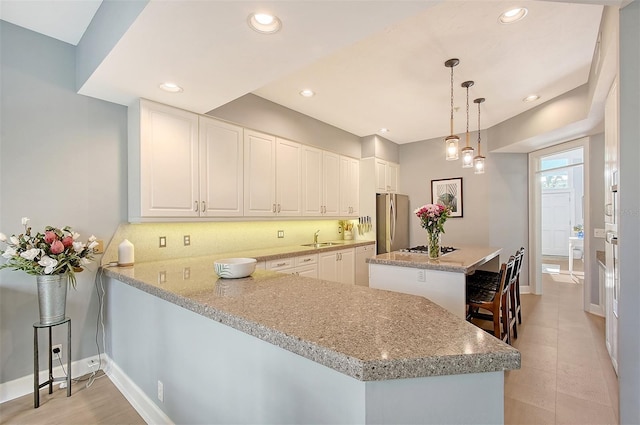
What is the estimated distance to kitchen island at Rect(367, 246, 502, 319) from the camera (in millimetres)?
2467

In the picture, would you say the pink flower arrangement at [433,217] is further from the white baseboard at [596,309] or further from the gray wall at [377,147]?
the white baseboard at [596,309]

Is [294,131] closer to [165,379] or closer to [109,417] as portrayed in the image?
[165,379]

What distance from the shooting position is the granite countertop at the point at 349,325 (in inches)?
31.6

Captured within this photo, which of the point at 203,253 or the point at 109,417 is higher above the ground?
the point at 203,253

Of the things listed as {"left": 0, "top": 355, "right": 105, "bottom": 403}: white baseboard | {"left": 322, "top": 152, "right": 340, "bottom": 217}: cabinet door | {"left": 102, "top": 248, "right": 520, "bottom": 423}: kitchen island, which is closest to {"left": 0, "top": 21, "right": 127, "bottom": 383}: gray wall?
{"left": 0, "top": 355, "right": 105, "bottom": 403}: white baseboard

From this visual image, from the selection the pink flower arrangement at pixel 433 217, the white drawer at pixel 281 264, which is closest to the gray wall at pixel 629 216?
the pink flower arrangement at pixel 433 217

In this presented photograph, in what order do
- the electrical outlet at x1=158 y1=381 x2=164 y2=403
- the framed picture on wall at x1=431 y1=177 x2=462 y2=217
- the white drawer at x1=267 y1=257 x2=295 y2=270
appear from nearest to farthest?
1. the electrical outlet at x1=158 y1=381 x2=164 y2=403
2. the white drawer at x1=267 y1=257 x2=295 y2=270
3. the framed picture on wall at x1=431 y1=177 x2=462 y2=217

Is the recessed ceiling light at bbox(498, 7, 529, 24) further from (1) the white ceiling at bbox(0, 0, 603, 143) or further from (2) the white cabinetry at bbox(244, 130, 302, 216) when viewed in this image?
(2) the white cabinetry at bbox(244, 130, 302, 216)

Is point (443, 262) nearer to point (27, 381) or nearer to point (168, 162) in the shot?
point (168, 162)

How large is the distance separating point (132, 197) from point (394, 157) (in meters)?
4.42

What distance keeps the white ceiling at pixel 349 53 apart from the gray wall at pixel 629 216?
2.59 feet

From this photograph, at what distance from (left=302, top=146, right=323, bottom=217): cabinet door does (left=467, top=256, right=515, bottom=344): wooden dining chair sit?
2.17 m

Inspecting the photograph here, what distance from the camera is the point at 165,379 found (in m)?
1.70

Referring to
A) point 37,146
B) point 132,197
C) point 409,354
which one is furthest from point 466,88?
point 37,146
